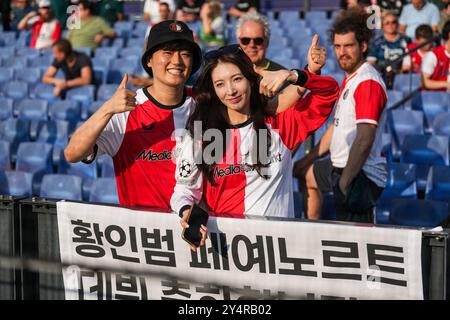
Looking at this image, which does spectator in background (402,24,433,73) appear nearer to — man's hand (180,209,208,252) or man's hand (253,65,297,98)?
man's hand (253,65,297,98)

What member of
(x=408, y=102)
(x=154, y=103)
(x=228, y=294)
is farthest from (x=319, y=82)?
(x=408, y=102)

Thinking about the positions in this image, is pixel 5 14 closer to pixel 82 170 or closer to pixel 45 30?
pixel 45 30

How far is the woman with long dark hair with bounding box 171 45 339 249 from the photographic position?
3717mm

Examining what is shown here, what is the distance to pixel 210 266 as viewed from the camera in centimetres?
330

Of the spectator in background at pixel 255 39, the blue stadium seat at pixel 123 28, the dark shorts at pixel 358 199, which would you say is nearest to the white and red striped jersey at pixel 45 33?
the blue stadium seat at pixel 123 28

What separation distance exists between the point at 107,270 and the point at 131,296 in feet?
0.53

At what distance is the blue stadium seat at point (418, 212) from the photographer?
5762 millimetres

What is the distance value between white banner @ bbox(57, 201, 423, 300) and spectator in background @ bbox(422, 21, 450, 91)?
6.34 meters

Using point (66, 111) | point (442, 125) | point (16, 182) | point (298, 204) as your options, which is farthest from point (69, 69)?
point (298, 204)

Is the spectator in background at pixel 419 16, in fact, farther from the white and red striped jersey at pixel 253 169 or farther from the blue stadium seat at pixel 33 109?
the white and red striped jersey at pixel 253 169

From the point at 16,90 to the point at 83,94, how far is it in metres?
1.38

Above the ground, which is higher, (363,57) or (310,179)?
(363,57)

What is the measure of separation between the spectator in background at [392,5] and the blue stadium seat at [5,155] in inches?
229
